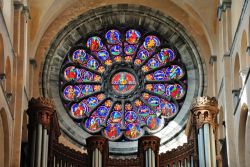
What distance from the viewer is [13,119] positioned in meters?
27.7

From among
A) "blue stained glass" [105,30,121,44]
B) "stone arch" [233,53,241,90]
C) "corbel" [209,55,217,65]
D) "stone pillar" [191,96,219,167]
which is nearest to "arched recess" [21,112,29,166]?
"stone pillar" [191,96,219,167]

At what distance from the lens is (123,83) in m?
33.9

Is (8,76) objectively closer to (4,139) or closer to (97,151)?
(4,139)

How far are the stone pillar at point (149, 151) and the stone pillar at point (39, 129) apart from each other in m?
3.04

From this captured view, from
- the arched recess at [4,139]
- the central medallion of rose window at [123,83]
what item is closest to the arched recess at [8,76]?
the arched recess at [4,139]

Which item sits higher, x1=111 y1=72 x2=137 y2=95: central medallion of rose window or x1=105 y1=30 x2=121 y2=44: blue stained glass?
x1=105 y1=30 x2=121 y2=44: blue stained glass

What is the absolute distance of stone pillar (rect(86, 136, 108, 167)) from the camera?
1125 inches

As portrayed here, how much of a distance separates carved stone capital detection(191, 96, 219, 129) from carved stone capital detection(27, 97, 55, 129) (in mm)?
4424

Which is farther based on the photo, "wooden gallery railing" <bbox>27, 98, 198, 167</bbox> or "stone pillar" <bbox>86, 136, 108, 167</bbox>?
"stone pillar" <bbox>86, 136, 108, 167</bbox>

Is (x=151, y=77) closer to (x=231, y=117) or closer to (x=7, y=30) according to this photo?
(x=231, y=117)

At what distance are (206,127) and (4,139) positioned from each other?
6.11 m

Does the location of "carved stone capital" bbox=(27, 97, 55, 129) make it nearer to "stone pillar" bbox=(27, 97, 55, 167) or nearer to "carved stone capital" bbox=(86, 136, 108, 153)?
"stone pillar" bbox=(27, 97, 55, 167)

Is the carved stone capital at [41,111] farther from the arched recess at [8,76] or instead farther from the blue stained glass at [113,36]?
the blue stained glass at [113,36]

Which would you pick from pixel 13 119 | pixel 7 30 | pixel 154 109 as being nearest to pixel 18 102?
pixel 13 119
